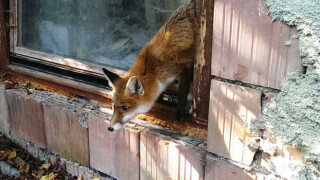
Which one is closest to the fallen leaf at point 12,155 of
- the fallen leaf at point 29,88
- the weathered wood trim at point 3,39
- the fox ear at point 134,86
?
the fallen leaf at point 29,88

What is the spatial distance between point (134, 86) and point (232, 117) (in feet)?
2.51

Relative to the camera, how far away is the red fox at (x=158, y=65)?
2.71 m

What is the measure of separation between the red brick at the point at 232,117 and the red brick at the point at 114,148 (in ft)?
2.26

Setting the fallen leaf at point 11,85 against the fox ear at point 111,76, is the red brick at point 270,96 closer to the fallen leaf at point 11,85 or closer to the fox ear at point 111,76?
the fox ear at point 111,76

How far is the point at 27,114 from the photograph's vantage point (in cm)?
351

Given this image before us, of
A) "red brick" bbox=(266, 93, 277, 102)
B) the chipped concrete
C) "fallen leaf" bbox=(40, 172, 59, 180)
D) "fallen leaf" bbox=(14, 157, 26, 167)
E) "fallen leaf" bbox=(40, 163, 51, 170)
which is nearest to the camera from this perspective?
the chipped concrete

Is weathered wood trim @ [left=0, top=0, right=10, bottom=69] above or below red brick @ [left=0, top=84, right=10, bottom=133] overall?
above

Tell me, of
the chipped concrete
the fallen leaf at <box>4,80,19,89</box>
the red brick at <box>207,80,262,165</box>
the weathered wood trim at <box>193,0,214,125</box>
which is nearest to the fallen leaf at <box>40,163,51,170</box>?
the fallen leaf at <box>4,80,19,89</box>

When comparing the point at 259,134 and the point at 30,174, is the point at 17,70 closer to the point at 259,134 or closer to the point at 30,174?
the point at 30,174

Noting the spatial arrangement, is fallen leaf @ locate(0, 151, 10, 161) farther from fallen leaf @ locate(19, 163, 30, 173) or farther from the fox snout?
the fox snout

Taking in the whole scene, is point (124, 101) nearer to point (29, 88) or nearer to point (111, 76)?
point (111, 76)

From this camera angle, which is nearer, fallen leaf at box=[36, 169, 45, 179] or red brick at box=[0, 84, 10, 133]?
fallen leaf at box=[36, 169, 45, 179]

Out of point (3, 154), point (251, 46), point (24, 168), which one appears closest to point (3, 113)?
point (3, 154)

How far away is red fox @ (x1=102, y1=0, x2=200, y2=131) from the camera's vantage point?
2711mm
